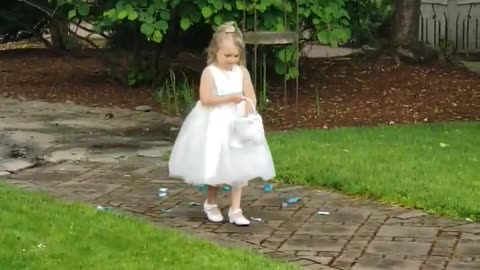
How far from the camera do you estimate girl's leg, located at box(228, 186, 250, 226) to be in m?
6.32

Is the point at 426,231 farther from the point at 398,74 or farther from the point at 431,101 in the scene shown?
the point at 398,74

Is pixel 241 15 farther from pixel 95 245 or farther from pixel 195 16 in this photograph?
pixel 95 245

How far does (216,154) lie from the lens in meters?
6.34

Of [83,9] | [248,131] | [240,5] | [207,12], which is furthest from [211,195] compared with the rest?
[83,9]

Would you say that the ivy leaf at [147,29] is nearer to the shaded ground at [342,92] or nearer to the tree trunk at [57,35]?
the shaded ground at [342,92]

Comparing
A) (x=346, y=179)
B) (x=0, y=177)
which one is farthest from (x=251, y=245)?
(x=0, y=177)

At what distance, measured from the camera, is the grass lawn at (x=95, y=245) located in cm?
527

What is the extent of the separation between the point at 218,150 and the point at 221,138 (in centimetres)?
8

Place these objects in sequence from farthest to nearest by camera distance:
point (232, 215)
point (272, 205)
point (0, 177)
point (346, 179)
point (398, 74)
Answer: point (398, 74)
point (0, 177)
point (346, 179)
point (272, 205)
point (232, 215)

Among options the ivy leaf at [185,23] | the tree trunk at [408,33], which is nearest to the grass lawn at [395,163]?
the ivy leaf at [185,23]

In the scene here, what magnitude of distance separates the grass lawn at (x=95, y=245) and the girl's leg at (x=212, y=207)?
0.48 m

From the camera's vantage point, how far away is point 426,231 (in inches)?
239

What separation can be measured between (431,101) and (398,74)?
1662 mm

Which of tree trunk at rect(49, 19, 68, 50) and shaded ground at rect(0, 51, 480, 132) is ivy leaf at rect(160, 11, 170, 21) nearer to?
shaded ground at rect(0, 51, 480, 132)
